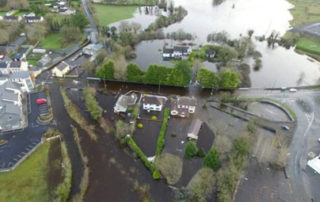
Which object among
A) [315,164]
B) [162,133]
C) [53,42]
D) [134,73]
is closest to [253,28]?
[134,73]

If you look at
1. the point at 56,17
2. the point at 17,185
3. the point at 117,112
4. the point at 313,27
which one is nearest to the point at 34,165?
the point at 17,185

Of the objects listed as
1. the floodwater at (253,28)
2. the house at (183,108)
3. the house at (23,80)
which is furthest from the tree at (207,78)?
the house at (23,80)

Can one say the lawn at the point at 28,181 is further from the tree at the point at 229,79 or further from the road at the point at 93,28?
the road at the point at 93,28

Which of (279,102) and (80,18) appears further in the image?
(80,18)

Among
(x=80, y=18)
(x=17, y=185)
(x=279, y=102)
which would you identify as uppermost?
(x=80, y=18)

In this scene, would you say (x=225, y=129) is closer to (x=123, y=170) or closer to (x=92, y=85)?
(x=123, y=170)

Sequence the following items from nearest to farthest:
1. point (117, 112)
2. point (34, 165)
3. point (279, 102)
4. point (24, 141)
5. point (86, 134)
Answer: point (34, 165) < point (24, 141) < point (86, 134) < point (117, 112) < point (279, 102)

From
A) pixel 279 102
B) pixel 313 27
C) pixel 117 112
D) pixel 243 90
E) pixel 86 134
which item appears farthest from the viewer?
pixel 313 27
